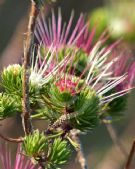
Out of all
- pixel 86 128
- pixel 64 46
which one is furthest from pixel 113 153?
pixel 86 128

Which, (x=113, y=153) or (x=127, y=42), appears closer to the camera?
(x=127, y=42)

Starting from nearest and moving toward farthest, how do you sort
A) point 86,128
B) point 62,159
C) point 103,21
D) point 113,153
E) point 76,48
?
point 62,159
point 86,128
point 76,48
point 103,21
point 113,153

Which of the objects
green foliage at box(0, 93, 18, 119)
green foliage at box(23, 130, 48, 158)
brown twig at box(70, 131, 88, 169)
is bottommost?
brown twig at box(70, 131, 88, 169)

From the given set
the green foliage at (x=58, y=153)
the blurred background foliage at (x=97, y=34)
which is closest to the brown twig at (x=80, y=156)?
the blurred background foliage at (x=97, y=34)

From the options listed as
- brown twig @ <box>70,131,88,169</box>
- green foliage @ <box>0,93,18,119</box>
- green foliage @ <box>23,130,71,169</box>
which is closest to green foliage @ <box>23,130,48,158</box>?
green foliage @ <box>23,130,71,169</box>

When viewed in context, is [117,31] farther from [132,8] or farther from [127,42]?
[132,8]

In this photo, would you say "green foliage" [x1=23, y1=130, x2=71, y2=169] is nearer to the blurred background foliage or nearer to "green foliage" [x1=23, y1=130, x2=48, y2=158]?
"green foliage" [x1=23, y1=130, x2=48, y2=158]

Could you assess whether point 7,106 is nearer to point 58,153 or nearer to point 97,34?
point 58,153

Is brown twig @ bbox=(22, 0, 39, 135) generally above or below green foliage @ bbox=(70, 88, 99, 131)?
above
